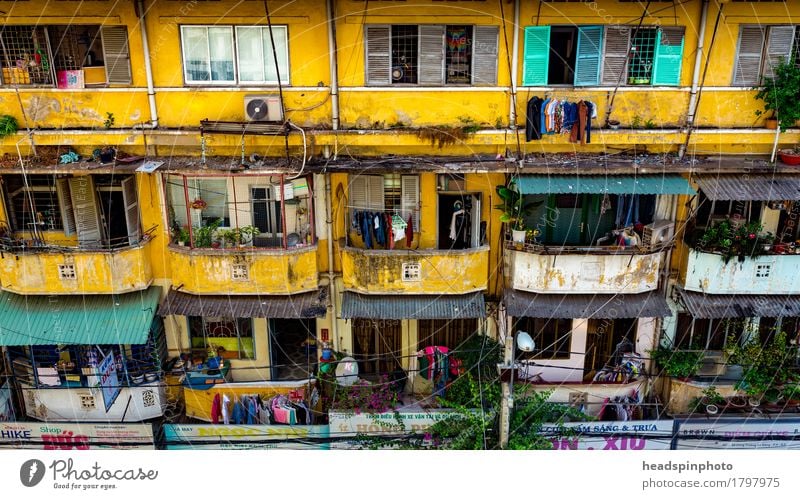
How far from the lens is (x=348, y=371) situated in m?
17.0

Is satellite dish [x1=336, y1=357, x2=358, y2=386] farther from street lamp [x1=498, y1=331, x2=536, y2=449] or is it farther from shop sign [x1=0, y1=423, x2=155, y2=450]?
shop sign [x1=0, y1=423, x2=155, y2=450]

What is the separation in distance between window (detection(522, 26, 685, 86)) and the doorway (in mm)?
8205

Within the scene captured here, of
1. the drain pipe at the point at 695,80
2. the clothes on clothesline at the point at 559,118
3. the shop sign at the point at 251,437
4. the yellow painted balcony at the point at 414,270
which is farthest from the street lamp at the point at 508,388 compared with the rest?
the drain pipe at the point at 695,80

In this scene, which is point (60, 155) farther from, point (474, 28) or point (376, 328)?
point (474, 28)

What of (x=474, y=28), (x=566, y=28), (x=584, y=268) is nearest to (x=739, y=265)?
(x=584, y=268)

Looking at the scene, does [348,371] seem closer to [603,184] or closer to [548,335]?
[548,335]

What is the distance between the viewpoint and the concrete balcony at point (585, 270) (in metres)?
15.3

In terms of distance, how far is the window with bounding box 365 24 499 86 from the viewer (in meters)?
14.4

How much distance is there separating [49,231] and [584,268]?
40.5ft

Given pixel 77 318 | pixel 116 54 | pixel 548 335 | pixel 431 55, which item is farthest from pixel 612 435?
pixel 116 54

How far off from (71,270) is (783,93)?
15622 millimetres

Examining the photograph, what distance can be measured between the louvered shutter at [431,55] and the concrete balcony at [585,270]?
13.8 ft

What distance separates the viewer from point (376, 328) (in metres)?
17.3

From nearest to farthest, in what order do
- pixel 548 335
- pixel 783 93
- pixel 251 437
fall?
1. pixel 783 93
2. pixel 251 437
3. pixel 548 335
